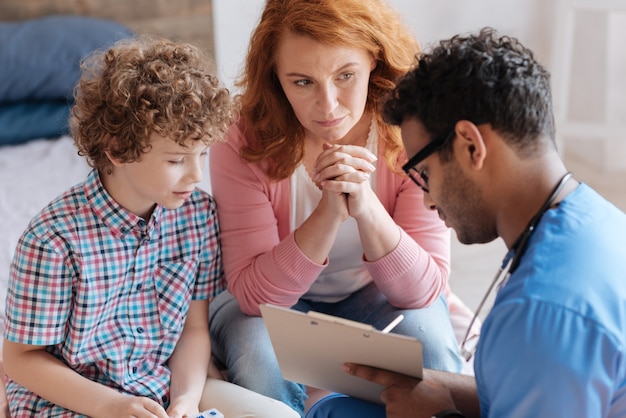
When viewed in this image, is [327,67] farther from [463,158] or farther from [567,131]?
[567,131]

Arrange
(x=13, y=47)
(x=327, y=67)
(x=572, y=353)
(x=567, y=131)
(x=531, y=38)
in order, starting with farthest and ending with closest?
1. (x=531, y=38)
2. (x=567, y=131)
3. (x=13, y=47)
4. (x=327, y=67)
5. (x=572, y=353)

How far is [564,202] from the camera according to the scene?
1.13 m

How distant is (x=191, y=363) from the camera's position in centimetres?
156

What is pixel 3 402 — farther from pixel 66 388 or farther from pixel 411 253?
pixel 411 253

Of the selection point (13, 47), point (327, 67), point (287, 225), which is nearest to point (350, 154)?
point (327, 67)

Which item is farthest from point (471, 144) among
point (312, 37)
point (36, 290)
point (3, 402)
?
point (3, 402)

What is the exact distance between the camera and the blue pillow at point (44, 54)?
2643 mm

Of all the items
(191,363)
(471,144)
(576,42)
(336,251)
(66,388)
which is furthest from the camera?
(576,42)

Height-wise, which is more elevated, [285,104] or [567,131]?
[285,104]

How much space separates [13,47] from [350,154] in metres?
1.57

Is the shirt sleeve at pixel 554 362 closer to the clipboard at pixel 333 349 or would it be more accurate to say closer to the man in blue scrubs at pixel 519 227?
the man in blue scrubs at pixel 519 227

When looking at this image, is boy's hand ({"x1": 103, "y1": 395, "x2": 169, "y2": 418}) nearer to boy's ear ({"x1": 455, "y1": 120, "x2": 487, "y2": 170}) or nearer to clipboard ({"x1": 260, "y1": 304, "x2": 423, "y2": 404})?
clipboard ({"x1": 260, "y1": 304, "x2": 423, "y2": 404})

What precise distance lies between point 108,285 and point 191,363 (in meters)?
0.22

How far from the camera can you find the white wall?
10.6 ft
